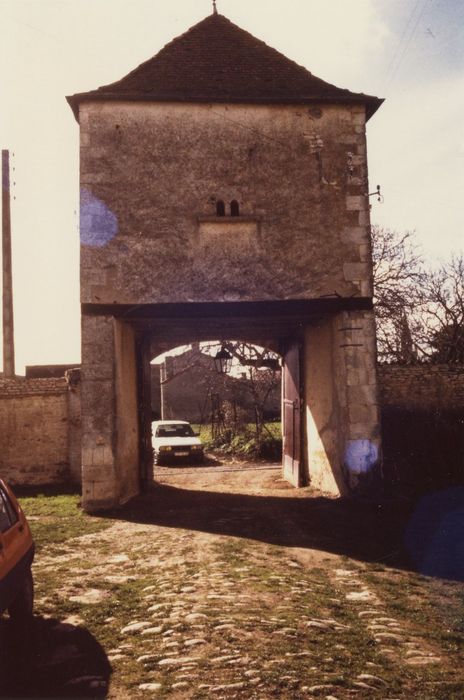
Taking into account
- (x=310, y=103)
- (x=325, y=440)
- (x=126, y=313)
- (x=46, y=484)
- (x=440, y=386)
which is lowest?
(x=46, y=484)

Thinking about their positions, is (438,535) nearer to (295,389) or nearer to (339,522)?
(339,522)

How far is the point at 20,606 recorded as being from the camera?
16.0 ft

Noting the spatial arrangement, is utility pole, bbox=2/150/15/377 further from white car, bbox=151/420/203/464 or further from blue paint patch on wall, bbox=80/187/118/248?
blue paint patch on wall, bbox=80/187/118/248

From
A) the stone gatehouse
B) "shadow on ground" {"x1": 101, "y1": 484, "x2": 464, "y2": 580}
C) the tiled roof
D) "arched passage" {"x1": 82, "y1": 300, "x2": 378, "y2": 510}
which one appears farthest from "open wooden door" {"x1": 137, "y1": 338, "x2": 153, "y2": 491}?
the tiled roof

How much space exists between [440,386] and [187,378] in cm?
3398

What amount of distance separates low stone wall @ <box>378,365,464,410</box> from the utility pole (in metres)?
12.4

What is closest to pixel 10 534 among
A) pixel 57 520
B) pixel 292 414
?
pixel 57 520

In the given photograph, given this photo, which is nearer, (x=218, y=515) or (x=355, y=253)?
(x=218, y=515)

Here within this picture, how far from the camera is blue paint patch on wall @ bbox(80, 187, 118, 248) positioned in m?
10.2

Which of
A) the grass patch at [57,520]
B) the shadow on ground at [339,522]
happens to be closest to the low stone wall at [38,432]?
the grass patch at [57,520]

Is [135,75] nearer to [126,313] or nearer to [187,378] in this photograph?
[126,313]

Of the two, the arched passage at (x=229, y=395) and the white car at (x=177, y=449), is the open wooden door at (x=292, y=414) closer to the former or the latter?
the arched passage at (x=229, y=395)

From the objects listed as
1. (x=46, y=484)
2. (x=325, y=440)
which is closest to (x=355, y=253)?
(x=325, y=440)

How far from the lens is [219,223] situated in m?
10.4
